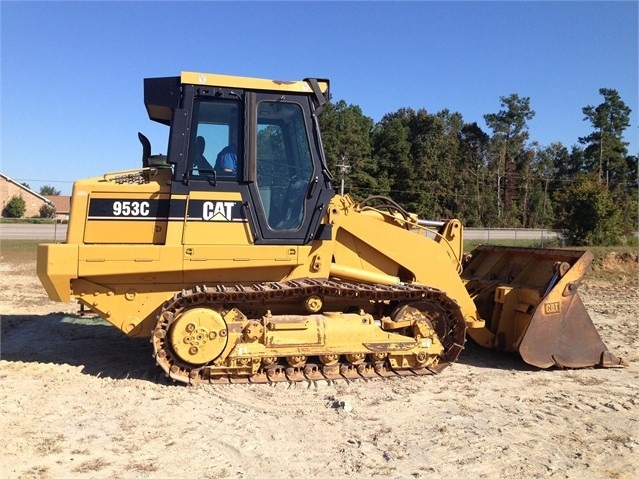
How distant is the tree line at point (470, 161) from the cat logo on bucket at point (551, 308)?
3841cm

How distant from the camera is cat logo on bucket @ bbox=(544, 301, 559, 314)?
21.5 ft

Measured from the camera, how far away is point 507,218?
5691cm

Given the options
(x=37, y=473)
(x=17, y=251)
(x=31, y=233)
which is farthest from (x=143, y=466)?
(x=31, y=233)

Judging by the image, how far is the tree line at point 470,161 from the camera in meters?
50.7

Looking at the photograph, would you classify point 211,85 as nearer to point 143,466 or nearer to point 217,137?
point 217,137

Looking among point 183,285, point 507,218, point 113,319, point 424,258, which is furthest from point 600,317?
point 507,218

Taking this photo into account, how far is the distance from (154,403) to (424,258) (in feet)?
11.5

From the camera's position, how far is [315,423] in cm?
496

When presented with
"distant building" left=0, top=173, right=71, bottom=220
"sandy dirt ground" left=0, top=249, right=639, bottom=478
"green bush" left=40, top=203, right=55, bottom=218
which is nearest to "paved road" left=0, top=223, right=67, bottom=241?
"distant building" left=0, top=173, right=71, bottom=220

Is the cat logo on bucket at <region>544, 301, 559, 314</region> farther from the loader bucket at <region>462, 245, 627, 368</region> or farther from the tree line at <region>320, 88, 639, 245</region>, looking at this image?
the tree line at <region>320, 88, 639, 245</region>

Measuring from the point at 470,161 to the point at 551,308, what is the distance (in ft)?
178

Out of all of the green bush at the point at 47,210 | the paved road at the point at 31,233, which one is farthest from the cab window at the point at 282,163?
the green bush at the point at 47,210

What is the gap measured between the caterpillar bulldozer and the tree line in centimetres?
3831

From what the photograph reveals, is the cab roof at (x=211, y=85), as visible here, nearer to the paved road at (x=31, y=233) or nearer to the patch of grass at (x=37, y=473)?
the patch of grass at (x=37, y=473)
